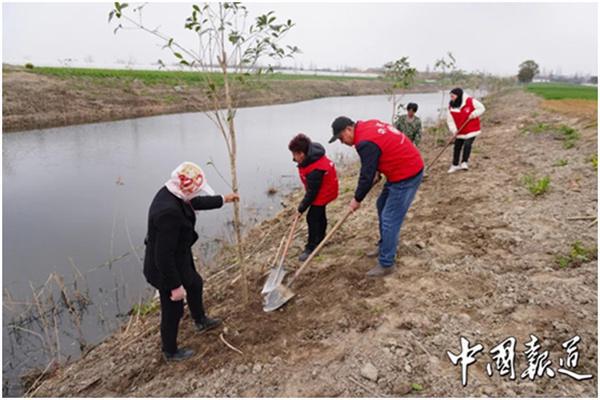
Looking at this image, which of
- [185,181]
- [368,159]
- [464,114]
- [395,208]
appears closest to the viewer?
[185,181]

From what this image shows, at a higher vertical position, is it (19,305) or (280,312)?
(280,312)

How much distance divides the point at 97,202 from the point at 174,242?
7.36 meters

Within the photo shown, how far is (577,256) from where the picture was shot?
11.8 ft

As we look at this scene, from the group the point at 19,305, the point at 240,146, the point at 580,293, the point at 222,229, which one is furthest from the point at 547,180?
the point at 240,146

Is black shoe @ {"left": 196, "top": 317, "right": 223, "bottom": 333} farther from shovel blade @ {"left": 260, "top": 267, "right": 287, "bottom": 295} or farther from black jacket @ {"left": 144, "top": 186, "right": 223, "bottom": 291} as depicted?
black jacket @ {"left": 144, "top": 186, "right": 223, "bottom": 291}

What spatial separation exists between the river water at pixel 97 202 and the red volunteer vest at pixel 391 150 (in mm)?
3930

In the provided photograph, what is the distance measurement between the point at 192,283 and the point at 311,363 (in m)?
1.15

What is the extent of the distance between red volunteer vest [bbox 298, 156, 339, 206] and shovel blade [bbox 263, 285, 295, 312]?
1.07 meters

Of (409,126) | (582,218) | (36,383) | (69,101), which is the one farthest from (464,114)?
(69,101)

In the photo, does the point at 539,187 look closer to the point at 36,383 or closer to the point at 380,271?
the point at 380,271

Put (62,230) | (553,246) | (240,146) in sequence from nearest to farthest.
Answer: (553,246), (62,230), (240,146)

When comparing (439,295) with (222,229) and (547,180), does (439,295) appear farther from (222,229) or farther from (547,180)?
(222,229)

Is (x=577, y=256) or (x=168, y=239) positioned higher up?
(x=168, y=239)

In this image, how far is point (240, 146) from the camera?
14977 millimetres
